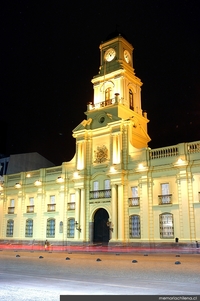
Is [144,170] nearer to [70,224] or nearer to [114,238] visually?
[114,238]

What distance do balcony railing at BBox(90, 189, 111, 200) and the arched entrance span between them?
1.37 meters

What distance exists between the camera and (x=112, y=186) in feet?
101

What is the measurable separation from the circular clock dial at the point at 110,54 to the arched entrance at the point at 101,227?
59.5ft

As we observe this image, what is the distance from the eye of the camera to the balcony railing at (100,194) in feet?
104

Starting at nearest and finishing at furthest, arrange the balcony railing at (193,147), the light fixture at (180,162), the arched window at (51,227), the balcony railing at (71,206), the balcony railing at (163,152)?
the light fixture at (180,162), the balcony railing at (193,147), the balcony railing at (163,152), the balcony railing at (71,206), the arched window at (51,227)

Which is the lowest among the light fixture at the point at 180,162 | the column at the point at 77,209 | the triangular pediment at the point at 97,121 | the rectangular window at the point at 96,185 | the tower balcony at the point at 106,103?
the column at the point at 77,209

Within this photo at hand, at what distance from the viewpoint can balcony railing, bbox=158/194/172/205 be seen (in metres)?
27.9

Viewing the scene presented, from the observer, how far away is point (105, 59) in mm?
38375

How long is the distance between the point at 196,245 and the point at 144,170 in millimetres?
7945

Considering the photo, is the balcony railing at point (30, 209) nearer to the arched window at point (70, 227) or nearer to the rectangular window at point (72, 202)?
the rectangular window at point (72, 202)

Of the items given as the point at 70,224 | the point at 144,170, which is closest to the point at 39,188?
the point at 70,224

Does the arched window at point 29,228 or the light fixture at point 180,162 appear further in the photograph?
the arched window at point 29,228

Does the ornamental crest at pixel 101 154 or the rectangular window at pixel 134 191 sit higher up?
the ornamental crest at pixel 101 154

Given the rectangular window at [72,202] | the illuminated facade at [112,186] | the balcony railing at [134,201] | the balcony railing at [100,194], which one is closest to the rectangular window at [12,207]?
the illuminated facade at [112,186]
